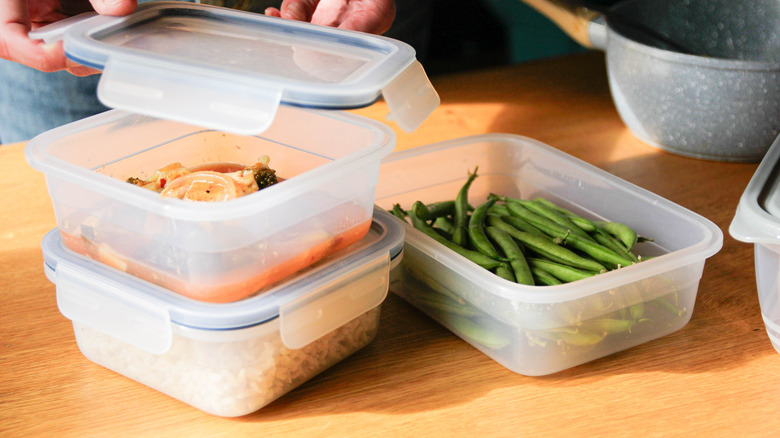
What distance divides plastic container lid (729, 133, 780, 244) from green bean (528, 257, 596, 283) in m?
0.18

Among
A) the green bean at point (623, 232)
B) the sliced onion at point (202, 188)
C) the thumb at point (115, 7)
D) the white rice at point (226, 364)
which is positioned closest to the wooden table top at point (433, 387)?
the white rice at point (226, 364)

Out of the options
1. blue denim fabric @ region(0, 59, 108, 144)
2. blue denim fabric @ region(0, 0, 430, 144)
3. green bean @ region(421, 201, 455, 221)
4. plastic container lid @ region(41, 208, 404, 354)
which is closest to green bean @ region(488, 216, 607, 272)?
green bean @ region(421, 201, 455, 221)

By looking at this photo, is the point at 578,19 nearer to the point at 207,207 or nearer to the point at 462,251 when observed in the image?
the point at 462,251

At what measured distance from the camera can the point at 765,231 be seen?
83cm

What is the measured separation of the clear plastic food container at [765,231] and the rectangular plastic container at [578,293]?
7cm

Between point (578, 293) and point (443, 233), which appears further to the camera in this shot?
point (443, 233)

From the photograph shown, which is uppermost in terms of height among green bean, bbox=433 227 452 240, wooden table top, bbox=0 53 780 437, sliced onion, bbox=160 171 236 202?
sliced onion, bbox=160 171 236 202

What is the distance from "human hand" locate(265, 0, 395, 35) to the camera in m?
1.21

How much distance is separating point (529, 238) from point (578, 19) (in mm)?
733

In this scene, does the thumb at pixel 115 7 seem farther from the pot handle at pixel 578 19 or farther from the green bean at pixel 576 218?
the pot handle at pixel 578 19

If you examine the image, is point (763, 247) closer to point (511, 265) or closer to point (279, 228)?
point (511, 265)

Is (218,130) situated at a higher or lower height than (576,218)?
higher

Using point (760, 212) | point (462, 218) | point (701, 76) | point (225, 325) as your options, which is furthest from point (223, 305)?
point (701, 76)

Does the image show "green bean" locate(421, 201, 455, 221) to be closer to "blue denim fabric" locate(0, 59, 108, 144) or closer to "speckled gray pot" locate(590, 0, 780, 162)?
"speckled gray pot" locate(590, 0, 780, 162)
